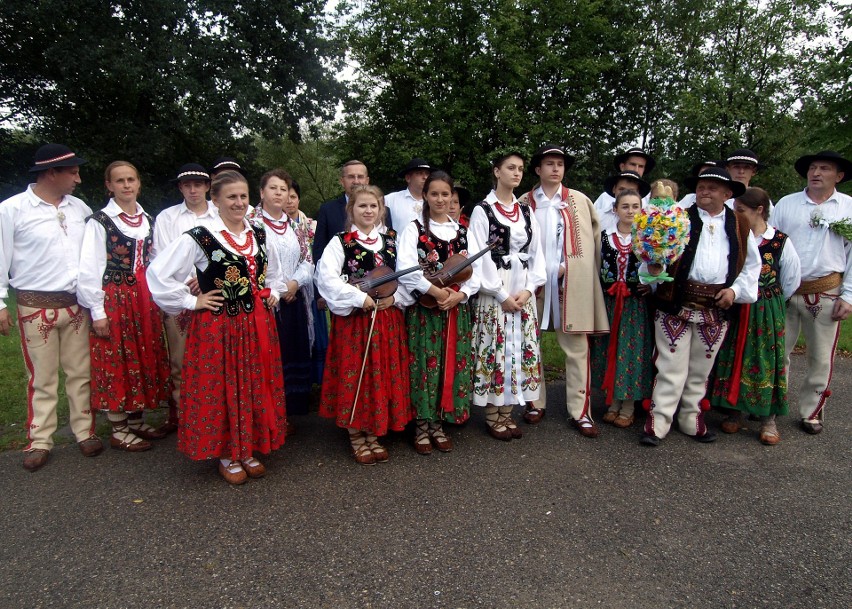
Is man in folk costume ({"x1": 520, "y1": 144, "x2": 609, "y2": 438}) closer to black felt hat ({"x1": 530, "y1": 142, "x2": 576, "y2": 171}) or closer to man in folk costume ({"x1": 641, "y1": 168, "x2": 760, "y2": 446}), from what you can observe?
black felt hat ({"x1": 530, "y1": 142, "x2": 576, "y2": 171})

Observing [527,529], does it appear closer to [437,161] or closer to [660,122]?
[437,161]

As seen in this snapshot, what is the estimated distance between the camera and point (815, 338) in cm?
452

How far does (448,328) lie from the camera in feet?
13.2

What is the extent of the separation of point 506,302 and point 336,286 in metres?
1.31

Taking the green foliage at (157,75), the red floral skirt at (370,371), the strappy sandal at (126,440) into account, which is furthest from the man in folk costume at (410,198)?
the green foliage at (157,75)

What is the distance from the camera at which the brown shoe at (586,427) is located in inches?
172

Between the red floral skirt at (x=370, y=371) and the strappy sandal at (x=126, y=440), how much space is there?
1.50 metres

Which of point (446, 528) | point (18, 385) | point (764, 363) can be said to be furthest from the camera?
point (18, 385)

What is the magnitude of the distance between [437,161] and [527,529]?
52.1 ft

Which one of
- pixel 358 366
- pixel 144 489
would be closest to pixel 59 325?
pixel 144 489

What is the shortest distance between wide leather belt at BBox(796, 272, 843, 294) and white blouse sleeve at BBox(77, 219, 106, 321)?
216 inches

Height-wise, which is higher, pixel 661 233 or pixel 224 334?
pixel 661 233

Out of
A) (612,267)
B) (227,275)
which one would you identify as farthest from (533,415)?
(227,275)

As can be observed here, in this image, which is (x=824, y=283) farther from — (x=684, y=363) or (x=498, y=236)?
(x=498, y=236)
